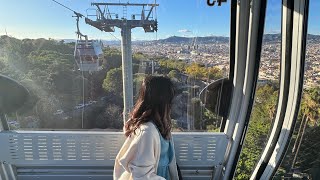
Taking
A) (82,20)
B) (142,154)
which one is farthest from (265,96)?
(82,20)

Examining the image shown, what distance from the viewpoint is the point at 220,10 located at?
81.3 inches

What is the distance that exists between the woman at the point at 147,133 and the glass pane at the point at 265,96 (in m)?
0.88

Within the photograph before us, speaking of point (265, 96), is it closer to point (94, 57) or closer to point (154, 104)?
point (154, 104)

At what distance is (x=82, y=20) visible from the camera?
79.7 inches

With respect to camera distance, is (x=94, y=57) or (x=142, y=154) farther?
(x=94, y=57)

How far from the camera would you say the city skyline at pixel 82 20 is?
199 cm

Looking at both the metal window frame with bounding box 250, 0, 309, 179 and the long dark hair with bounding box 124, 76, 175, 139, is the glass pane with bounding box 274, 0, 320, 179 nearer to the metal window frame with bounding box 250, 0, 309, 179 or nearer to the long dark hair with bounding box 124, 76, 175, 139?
the metal window frame with bounding box 250, 0, 309, 179

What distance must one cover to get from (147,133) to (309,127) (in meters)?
1.33

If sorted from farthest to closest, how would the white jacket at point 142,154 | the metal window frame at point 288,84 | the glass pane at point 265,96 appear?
the glass pane at point 265,96 → the metal window frame at point 288,84 → the white jacket at point 142,154

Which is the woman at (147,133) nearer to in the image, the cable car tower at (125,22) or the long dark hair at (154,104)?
the long dark hair at (154,104)

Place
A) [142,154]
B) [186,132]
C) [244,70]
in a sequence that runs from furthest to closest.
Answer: [186,132] < [244,70] < [142,154]

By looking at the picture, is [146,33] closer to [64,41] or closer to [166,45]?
[166,45]

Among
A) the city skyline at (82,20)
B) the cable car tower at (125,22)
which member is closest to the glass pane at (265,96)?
the city skyline at (82,20)

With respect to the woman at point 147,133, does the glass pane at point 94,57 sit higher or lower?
higher
